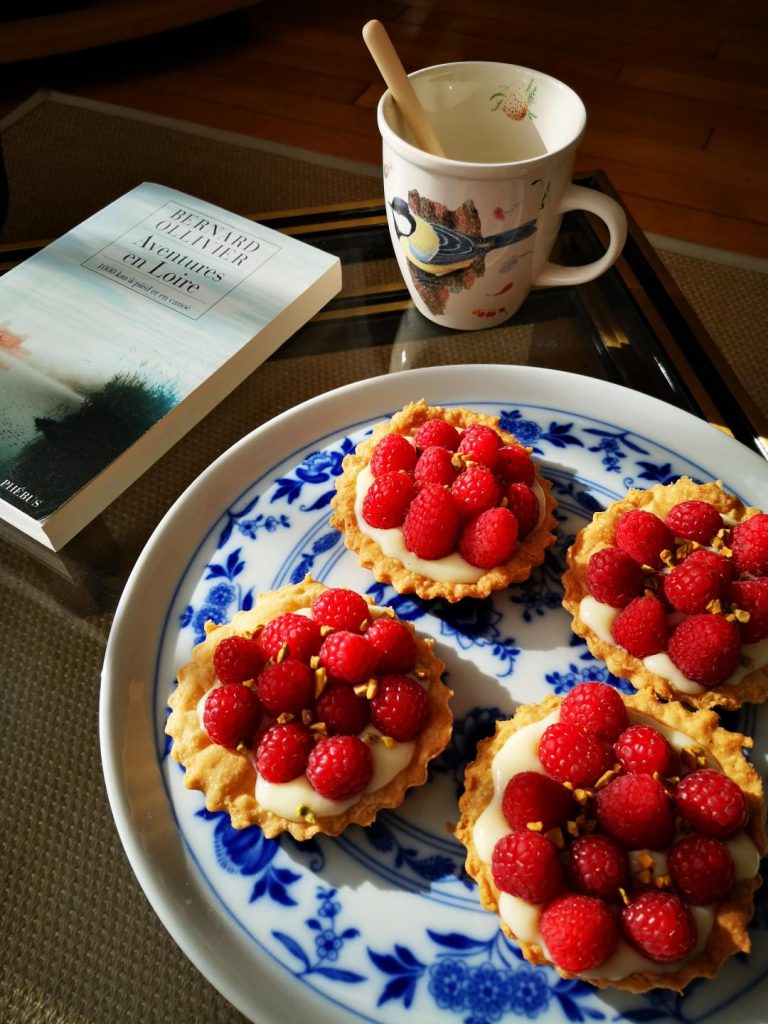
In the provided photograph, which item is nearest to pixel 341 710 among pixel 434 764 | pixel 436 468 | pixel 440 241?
pixel 434 764

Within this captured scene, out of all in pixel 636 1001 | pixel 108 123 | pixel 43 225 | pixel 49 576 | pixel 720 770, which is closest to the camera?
pixel 636 1001

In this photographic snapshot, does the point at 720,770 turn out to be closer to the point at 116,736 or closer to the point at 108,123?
the point at 116,736

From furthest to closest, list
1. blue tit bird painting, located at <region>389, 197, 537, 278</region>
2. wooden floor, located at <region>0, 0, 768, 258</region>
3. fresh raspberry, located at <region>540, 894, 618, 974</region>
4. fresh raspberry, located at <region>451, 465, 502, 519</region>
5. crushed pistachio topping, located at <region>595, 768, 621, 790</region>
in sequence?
wooden floor, located at <region>0, 0, 768, 258</region>, blue tit bird painting, located at <region>389, 197, 537, 278</region>, fresh raspberry, located at <region>451, 465, 502, 519</region>, crushed pistachio topping, located at <region>595, 768, 621, 790</region>, fresh raspberry, located at <region>540, 894, 618, 974</region>

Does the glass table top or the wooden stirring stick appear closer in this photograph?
the glass table top

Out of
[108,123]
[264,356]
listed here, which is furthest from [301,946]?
[108,123]

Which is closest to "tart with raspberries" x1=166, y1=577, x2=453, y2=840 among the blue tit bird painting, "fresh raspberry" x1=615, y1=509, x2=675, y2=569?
"fresh raspberry" x1=615, y1=509, x2=675, y2=569

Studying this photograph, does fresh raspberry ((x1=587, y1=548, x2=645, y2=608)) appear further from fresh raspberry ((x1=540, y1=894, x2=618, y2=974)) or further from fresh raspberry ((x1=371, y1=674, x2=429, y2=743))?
fresh raspberry ((x1=540, y1=894, x2=618, y2=974))

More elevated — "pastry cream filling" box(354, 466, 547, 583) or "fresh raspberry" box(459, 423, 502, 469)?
"fresh raspberry" box(459, 423, 502, 469)
